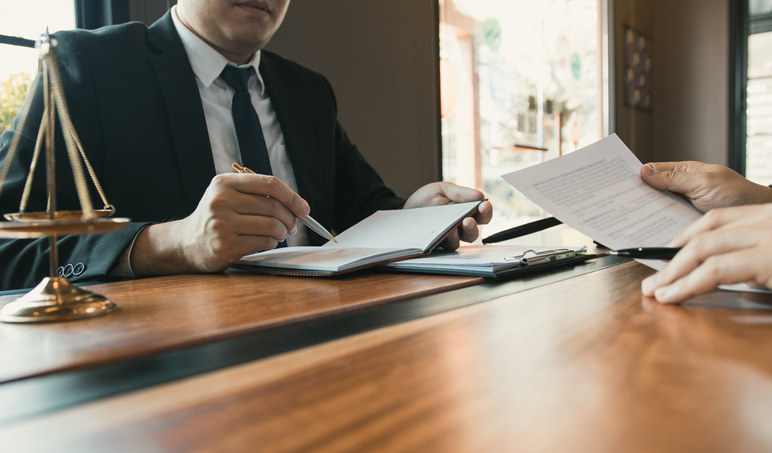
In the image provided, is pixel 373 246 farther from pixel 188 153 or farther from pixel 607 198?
pixel 188 153

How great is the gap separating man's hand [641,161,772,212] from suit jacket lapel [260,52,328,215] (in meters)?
0.87

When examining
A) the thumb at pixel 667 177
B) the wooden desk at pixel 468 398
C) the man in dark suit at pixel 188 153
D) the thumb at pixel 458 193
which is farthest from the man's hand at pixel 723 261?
the thumb at pixel 458 193

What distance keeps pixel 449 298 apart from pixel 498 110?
317 cm

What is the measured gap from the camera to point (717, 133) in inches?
219

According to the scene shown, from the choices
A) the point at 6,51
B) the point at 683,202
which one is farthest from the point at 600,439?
the point at 6,51

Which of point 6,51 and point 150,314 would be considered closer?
point 150,314

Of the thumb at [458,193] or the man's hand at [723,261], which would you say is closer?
the man's hand at [723,261]

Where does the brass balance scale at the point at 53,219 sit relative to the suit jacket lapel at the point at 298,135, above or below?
below

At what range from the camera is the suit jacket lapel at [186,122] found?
1275mm

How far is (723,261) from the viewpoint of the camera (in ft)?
1.83

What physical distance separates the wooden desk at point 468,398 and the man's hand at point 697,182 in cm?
52

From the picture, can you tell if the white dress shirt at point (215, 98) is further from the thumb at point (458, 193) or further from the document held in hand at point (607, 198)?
the document held in hand at point (607, 198)

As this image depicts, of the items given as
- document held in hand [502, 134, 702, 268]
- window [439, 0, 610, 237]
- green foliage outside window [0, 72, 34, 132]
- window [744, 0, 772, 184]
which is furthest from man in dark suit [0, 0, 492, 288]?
window [744, 0, 772, 184]

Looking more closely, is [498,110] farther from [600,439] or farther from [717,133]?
[600,439]
